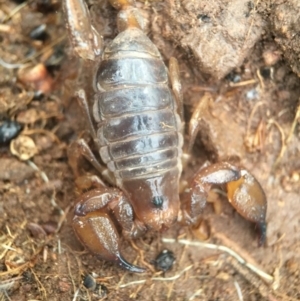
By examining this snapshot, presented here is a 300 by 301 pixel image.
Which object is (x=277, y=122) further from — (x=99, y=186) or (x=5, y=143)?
(x=5, y=143)

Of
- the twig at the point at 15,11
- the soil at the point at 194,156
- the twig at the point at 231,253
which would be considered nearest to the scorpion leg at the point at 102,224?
the soil at the point at 194,156

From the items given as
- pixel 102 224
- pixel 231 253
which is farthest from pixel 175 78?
pixel 231 253

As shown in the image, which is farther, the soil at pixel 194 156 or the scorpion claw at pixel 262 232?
the scorpion claw at pixel 262 232

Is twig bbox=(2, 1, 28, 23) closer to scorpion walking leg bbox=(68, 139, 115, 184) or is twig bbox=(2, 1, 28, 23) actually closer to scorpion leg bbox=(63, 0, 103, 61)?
scorpion leg bbox=(63, 0, 103, 61)

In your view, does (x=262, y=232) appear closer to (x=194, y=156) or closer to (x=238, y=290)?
(x=238, y=290)

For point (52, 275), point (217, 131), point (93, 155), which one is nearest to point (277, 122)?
point (217, 131)

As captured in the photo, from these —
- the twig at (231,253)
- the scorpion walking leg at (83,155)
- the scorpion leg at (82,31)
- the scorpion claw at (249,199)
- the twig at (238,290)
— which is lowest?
the twig at (238,290)

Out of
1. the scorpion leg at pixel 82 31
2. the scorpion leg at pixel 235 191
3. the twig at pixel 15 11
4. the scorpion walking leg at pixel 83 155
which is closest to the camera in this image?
the scorpion leg at pixel 82 31

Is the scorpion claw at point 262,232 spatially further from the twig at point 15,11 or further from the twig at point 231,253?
the twig at point 15,11
